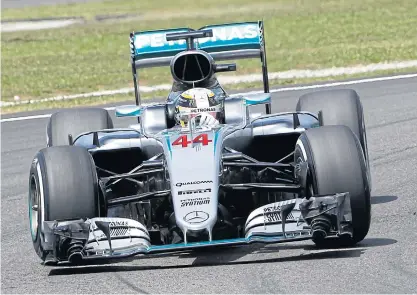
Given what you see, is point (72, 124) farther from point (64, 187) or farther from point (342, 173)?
point (342, 173)

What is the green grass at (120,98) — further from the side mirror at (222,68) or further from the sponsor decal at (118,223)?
the sponsor decal at (118,223)

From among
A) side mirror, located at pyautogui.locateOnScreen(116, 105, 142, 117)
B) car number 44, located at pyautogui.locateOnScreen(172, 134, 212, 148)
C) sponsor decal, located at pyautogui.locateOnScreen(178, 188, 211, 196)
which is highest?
side mirror, located at pyautogui.locateOnScreen(116, 105, 142, 117)

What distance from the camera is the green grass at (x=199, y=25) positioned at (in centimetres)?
2292

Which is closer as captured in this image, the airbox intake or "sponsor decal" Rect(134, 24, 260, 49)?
the airbox intake

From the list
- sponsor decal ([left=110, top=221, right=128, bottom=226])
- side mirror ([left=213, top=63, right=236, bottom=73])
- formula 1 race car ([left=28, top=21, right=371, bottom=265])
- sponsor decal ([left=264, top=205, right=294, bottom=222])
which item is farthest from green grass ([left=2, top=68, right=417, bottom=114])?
sponsor decal ([left=264, top=205, right=294, bottom=222])

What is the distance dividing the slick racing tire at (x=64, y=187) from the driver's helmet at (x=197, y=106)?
4.21 ft

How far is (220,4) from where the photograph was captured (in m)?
37.6

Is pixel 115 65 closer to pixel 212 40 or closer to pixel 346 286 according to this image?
pixel 212 40

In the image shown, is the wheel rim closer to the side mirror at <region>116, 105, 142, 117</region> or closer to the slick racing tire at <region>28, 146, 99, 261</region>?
the slick racing tire at <region>28, 146, 99, 261</region>

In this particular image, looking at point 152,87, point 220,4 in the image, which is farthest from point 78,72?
point 220,4

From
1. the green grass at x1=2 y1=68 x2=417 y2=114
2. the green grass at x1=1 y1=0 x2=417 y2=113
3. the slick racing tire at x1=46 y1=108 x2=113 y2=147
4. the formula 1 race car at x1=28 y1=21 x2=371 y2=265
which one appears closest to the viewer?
the formula 1 race car at x1=28 y1=21 x2=371 y2=265

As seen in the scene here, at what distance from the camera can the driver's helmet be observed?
31.1 feet

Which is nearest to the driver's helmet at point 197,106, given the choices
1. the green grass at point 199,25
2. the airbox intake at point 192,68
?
the airbox intake at point 192,68

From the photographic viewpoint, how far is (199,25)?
32000 mm
